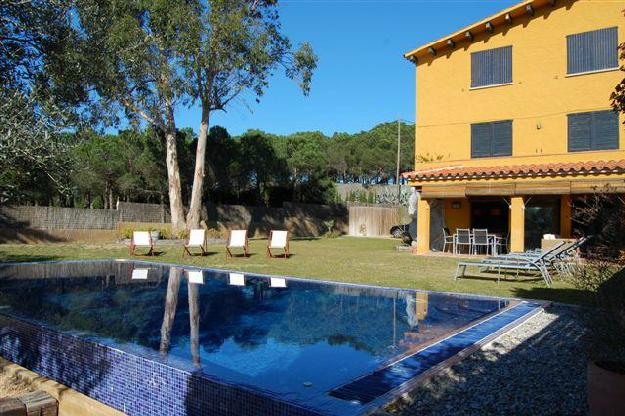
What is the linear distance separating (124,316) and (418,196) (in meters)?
13.5

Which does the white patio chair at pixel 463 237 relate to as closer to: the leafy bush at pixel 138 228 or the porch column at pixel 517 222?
the porch column at pixel 517 222

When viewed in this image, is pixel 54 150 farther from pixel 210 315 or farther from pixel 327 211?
pixel 327 211

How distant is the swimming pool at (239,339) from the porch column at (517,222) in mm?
8018

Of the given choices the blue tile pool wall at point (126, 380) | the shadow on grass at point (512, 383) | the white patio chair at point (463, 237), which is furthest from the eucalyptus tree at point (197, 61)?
the shadow on grass at point (512, 383)

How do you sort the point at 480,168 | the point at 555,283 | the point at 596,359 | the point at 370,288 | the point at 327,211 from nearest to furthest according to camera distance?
1. the point at 596,359
2. the point at 370,288
3. the point at 555,283
4. the point at 480,168
5. the point at 327,211

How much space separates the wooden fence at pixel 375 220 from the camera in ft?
108

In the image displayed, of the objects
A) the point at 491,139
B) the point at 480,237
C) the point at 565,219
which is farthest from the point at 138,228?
the point at 565,219

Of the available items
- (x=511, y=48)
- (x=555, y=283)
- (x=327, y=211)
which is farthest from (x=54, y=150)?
(x=327, y=211)

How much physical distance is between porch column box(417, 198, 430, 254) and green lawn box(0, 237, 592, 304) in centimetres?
126

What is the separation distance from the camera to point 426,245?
17688 mm

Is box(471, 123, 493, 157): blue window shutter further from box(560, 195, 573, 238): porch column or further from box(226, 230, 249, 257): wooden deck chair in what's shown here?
box(226, 230, 249, 257): wooden deck chair

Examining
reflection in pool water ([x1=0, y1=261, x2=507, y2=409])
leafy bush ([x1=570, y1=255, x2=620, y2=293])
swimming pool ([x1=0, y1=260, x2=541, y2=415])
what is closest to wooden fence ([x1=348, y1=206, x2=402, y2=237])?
reflection in pool water ([x1=0, y1=261, x2=507, y2=409])

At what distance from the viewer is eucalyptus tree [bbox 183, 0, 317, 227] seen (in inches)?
772

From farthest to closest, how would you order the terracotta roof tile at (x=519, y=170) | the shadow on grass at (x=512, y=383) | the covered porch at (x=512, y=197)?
the covered porch at (x=512, y=197) < the terracotta roof tile at (x=519, y=170) < the shadow on grass at (x=512, y=383)
